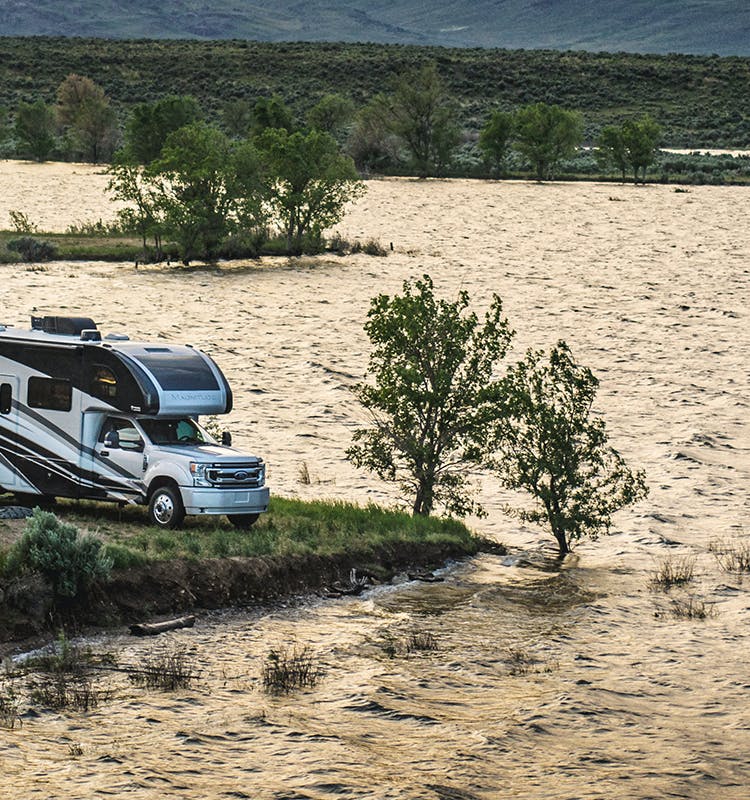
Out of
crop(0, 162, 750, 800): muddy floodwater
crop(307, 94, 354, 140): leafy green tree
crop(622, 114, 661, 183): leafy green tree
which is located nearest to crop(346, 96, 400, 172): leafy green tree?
crop(307, 94, 354, 140): leafy green tree

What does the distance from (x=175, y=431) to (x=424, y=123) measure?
62.4 metres

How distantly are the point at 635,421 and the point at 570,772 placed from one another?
16.8 meters

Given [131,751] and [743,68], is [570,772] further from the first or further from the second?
[743,68]

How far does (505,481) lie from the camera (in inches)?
846

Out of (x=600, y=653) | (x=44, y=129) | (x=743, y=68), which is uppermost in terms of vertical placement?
(x=743, y=68)

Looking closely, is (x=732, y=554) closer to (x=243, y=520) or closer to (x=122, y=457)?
(x=243, y=520)

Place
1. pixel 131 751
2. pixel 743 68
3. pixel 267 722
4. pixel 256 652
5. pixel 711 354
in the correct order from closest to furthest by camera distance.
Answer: pixel 131 751, pixel 267 722, pixel 256 652, pixel 711 354, pixel 743 68

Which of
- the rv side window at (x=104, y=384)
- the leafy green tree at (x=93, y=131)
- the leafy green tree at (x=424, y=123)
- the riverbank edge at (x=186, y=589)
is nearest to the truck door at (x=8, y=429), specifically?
the rv side window at (x=104, y=384)

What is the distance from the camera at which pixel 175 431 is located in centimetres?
1875

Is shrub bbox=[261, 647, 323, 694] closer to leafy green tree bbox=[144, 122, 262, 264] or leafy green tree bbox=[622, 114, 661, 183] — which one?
leafy green tree bbox=[144, 122, 262, 264]

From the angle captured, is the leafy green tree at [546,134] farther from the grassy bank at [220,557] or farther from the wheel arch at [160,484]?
the wheel arch at [160,484]

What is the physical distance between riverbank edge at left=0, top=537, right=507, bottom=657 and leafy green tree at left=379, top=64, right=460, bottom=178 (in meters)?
60.9

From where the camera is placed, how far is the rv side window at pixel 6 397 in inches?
744

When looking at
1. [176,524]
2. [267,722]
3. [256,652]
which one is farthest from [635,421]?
[267,722]
